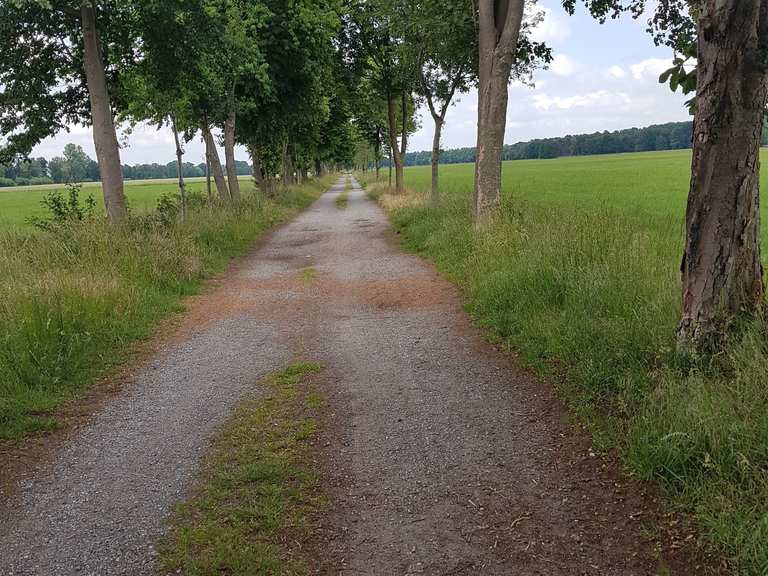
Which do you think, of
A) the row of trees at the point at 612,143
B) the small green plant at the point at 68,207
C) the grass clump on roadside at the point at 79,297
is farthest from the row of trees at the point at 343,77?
the row of trees at the point at 612,143

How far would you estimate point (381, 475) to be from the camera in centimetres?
377

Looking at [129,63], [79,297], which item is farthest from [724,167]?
[129,63]

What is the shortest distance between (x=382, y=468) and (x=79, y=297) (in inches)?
193

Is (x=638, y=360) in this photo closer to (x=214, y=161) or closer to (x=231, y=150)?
(x=214, y=161)

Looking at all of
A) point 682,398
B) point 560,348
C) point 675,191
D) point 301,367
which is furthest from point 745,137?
point 675,191

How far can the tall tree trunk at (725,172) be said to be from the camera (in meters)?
3.86

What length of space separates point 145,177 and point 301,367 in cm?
12193

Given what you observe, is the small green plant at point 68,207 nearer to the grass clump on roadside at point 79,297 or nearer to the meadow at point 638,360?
the grass clump on roadside at point 79,297

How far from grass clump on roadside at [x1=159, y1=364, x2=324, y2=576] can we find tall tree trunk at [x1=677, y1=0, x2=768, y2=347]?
118 inches

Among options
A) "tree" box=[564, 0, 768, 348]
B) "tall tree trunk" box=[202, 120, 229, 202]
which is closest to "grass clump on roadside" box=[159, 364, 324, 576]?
"tree" box=[564, 0, 768, 348]

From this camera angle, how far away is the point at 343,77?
98.7ft

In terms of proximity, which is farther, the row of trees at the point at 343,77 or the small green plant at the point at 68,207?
the small green plant at the point at 68,207

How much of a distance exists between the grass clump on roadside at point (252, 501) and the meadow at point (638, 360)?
202 cm

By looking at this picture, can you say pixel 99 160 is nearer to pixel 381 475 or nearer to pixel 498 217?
pixel 498 217
